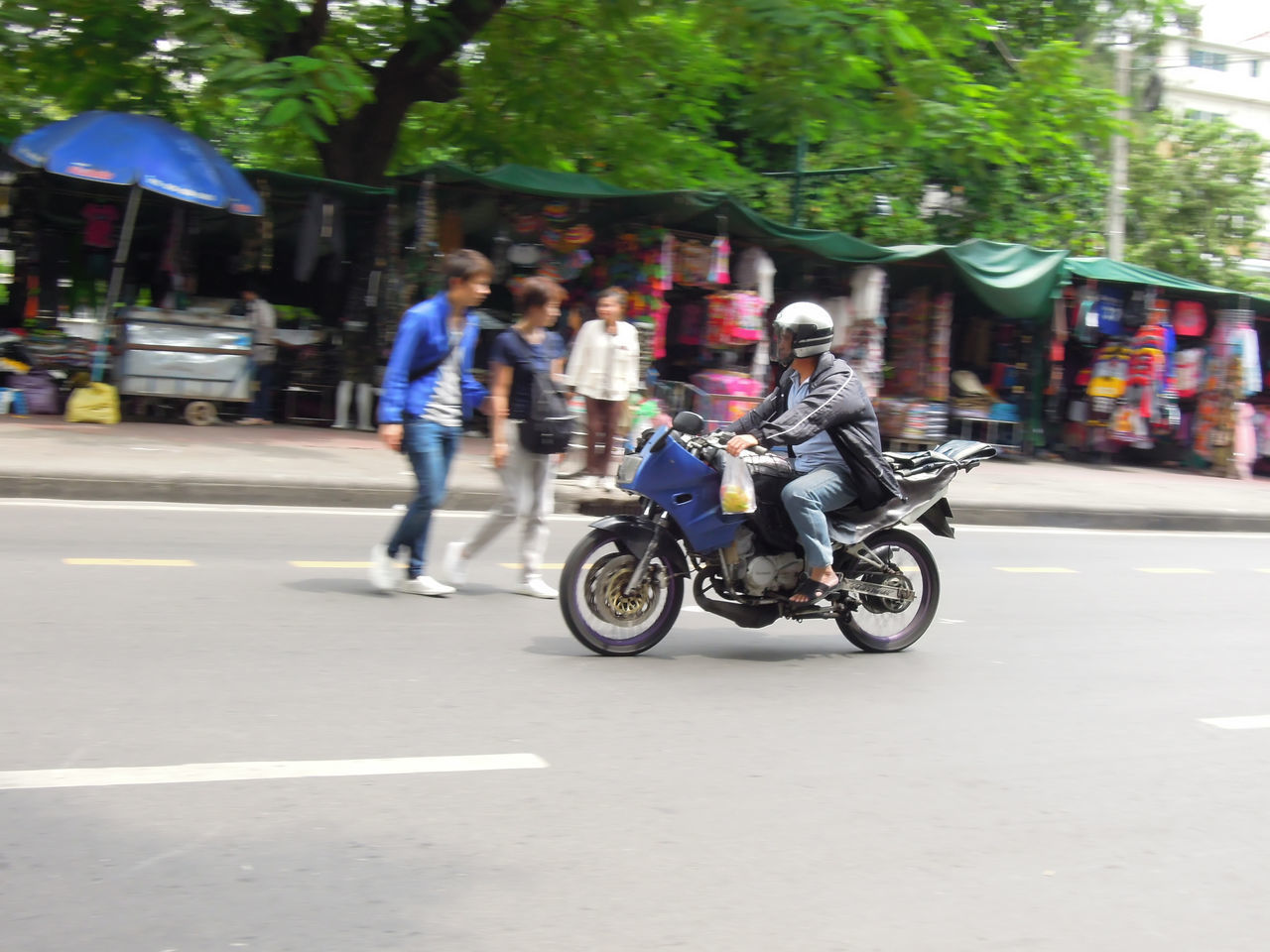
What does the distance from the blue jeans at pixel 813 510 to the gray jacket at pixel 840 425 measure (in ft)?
0.55

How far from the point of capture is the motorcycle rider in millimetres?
5977

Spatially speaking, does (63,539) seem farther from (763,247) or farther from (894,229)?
(894,229)

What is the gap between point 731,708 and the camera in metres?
5.36

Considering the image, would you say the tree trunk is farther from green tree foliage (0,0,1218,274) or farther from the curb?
the curb

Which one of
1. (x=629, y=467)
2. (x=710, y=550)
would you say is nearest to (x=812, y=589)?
(x=710, y=550)

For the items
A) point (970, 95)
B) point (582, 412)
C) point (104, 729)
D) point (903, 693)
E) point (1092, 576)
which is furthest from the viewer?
point (970, 95)

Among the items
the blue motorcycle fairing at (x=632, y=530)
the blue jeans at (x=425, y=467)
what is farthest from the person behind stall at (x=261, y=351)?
the blue motorcycle fairing at (x=632, y=530)

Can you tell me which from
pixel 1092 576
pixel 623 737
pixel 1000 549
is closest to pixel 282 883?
pixel 623 737

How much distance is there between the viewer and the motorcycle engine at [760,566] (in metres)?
6.16

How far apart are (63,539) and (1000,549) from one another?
706 centimetres

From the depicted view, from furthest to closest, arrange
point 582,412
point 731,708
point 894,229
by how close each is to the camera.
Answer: point 894,229, point 582,412, point 731,708

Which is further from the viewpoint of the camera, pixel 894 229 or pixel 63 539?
pixel 894 229

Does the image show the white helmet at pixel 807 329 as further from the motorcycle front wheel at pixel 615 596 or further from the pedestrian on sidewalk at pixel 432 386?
the pedestrian on sidewalk at pixel 432 386

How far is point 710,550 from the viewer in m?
6.09
